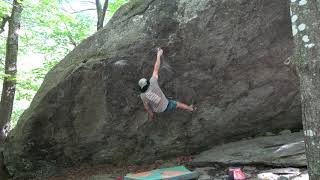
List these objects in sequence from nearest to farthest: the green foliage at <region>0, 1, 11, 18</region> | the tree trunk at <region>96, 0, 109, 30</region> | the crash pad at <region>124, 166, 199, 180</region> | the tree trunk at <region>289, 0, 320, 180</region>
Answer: the tree trunk at <region>289, 0, 320, 180</region> < the crash pad at <region>124, 166, 199, 180</region> < the green foliage at <region>0, 1, 11, 18</region> < the tree trunk at <region>96, 0, 109, 30</region>

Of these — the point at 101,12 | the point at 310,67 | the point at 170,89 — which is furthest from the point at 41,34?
the point at 310,67

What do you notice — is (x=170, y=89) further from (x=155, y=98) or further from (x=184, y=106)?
(x=155, y=98)

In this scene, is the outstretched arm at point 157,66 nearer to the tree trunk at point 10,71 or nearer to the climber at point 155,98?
the climber at point 155,98

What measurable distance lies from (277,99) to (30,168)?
23.8ft

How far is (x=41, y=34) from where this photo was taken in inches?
703

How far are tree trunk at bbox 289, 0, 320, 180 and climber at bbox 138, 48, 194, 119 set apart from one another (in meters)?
4.81

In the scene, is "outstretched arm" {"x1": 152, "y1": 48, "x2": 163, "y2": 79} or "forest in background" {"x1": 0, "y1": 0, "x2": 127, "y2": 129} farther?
"forest in background" {"x1": 0, "y1": 0, "x2": 127, "y2": 129}

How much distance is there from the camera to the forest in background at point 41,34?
15.3 meters

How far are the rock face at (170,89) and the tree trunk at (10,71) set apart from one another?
3.06 m

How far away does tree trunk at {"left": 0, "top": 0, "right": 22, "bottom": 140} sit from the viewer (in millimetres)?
13109

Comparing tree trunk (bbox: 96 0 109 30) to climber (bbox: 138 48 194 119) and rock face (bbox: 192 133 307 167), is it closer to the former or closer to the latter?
climber (bbox: 138 48 194 119)

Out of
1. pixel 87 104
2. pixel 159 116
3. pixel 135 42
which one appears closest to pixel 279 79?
pixel 159 116

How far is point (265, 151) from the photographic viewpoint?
8.35m

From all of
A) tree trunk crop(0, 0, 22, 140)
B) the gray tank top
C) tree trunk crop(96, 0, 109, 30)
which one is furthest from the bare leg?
tree trunk crop(96, 0, 109, 30)
